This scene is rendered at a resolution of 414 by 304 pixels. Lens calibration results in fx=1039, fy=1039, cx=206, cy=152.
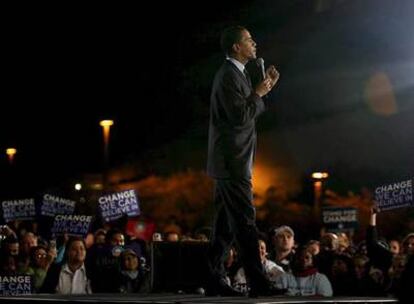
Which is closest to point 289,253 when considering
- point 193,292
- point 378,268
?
point 378,268

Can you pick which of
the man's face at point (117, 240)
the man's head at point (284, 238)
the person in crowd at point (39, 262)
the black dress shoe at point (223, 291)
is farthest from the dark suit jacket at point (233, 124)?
the person in crowd at point (39, 262)

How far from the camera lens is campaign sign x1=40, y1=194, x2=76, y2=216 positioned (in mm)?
20172

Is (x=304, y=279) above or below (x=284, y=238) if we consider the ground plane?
below

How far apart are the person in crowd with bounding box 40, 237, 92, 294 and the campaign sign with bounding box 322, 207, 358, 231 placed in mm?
8609

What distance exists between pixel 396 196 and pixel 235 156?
8.05 m

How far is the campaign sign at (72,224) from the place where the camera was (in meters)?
18.1

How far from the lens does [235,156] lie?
934cm

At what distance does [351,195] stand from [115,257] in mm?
40713

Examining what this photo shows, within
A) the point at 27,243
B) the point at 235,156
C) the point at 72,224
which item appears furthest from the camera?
the point at 72,224

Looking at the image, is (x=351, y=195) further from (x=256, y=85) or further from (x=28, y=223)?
(x=256, y=85)

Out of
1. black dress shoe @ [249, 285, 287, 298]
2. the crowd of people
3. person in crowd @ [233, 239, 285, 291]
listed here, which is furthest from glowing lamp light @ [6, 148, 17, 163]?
black dress shoe @ [249, 285, 287, 298]

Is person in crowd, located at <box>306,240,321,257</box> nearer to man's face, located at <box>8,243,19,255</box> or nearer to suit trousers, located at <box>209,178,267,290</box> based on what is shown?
suit trousers, located at <box>209,178,267,290</box>

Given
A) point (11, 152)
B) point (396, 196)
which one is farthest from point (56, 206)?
point (11, 152)

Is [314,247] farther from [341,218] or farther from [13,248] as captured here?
[341,218]
